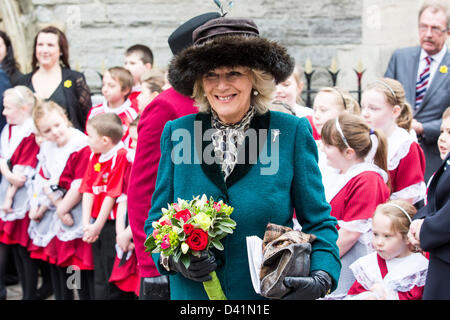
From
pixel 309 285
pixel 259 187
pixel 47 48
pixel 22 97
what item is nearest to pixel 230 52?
pixel 259 187

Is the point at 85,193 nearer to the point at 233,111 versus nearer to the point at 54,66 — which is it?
the point at 54,66

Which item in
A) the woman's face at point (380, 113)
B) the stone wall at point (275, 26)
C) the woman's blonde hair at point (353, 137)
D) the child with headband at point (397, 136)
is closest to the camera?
the woman's blonde hair at point (353, 137)

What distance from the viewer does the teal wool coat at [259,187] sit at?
281 cm

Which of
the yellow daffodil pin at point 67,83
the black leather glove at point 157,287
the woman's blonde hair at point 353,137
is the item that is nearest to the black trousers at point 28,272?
the yellow daffodil pin at point 67,83

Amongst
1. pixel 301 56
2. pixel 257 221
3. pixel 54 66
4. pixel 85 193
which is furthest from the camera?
pixel 301 56

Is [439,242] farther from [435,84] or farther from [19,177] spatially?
[19,177]

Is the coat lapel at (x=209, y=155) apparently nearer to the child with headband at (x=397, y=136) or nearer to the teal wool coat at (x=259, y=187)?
the teal wool coat at (x=259, y=187)

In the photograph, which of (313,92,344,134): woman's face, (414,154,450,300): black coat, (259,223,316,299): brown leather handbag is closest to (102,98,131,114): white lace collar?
(313,92,344,134): woman's face

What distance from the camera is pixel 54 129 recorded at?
5.69 metres

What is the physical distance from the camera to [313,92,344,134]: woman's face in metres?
5.19

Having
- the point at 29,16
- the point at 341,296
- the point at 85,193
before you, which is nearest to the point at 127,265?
the point at 85,193

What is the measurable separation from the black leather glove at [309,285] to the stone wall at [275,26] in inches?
225

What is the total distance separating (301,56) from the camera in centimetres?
838

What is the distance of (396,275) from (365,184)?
588mm
